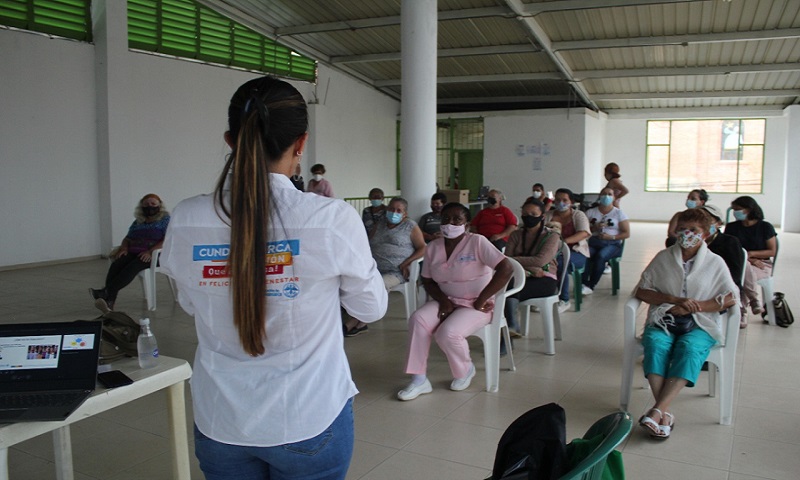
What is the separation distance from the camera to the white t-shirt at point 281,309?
1.08m

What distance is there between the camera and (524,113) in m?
15.1

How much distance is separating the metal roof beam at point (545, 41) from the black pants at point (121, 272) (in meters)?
6.17

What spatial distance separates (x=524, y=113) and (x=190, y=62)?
314 inches

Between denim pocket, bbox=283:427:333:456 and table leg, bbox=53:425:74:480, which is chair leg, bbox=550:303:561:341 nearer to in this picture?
table leg, bbox=53:425:74:480

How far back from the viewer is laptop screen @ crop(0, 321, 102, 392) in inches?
69.1

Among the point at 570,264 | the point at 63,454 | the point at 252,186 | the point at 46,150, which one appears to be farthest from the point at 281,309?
the point at 46,150

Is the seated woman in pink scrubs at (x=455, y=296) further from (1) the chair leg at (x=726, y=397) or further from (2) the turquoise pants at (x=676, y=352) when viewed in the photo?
(1) the chair leg at (x=726, y=397)

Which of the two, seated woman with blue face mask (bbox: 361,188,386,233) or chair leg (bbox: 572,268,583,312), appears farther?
seated woman with blue face mask (bbox: 361,188,386,233)

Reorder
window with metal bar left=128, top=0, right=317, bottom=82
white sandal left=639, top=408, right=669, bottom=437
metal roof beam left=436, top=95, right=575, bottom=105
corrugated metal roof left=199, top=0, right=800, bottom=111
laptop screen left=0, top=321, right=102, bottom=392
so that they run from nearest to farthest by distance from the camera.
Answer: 1. laptop screen left=0, top=321, right=102, bottom=392
2. white sandal left=639, top=408, right=669, bottom=437
3. window with metal bar left=128, top=0, right=317, bottom=82
4. corrugated metal roof left=199, top=0, right=800, bottom=111
5. metal roof beam left=436, top=95, right=575, bottom=105

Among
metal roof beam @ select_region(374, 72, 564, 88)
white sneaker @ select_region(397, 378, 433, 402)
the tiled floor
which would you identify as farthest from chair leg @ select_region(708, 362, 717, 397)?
metal roof beam @ select_region(374, 72, 564, 88)

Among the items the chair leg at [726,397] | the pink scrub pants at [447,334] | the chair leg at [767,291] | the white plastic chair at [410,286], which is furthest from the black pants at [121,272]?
the chair leg at [767,291]

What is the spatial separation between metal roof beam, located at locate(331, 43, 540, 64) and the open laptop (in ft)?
35.6

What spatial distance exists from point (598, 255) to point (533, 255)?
2124 mm

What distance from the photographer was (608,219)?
6668 millimetres
